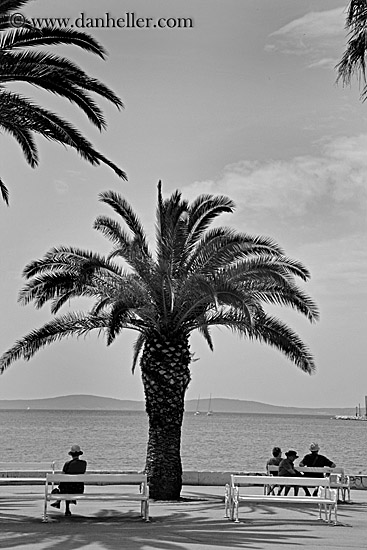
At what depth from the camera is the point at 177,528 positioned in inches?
544

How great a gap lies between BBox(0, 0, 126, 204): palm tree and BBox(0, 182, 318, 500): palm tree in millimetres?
3747

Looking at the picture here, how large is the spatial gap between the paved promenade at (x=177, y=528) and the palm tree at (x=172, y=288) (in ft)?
6.34

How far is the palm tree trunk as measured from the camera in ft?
63.8

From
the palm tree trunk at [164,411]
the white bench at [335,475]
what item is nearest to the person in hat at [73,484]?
the palm tree trunk at [164,411]

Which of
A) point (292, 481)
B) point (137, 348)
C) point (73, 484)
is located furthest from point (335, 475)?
point (137, 348)

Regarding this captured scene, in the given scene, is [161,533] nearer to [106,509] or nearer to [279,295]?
[106,509]

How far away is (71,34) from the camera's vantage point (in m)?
15.6

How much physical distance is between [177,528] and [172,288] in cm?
655

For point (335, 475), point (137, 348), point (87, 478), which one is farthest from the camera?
point (137, 348)

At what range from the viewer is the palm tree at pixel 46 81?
15.0 metres

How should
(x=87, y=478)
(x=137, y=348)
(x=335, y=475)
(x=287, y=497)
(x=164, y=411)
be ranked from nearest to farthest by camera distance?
(x=287, y=497) → (x=87, y=478) → (x=335, y=475) → (x=164, y=411) → (x=137, y=348)

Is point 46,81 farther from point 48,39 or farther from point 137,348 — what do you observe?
point 137,348

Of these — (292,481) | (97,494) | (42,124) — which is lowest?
(97,494)

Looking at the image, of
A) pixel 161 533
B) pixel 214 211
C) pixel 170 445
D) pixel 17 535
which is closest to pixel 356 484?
pixel 170 445
